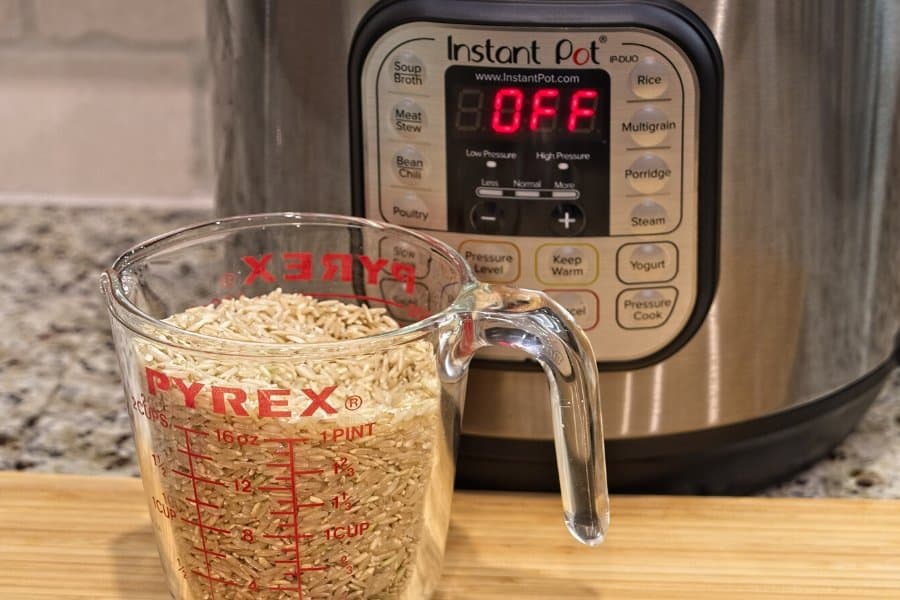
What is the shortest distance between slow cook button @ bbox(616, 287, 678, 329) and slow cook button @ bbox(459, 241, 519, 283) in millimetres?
54

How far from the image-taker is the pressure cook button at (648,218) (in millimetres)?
606

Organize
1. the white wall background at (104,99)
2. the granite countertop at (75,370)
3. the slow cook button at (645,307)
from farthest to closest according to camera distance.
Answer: the white wall background at (104,99)
the granite countertop at (75,370)
the slow cook button at (645,307)

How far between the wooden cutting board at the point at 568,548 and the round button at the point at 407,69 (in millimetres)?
229

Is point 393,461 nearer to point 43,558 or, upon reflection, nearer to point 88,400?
point 43,558

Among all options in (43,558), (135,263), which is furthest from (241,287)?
(43,558)

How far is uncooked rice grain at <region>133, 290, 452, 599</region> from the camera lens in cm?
52

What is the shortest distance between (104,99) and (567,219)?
616mm

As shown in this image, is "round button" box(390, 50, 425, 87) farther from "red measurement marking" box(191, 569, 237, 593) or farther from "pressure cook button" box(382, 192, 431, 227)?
"red measurement marking" box(191, 569, 237, 593)

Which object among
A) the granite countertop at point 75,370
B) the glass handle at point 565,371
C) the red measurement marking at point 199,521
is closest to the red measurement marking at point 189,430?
the red measurement marking at point 199,521

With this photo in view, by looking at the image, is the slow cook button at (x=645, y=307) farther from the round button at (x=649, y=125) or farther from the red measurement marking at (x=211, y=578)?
the red measurement marking at (x=211, y=578)

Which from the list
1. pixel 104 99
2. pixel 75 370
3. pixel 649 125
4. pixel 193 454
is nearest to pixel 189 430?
pixel 193 454

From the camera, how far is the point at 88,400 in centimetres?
82

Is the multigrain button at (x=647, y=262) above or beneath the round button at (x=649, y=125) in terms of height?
beneath

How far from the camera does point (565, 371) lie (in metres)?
0.56
